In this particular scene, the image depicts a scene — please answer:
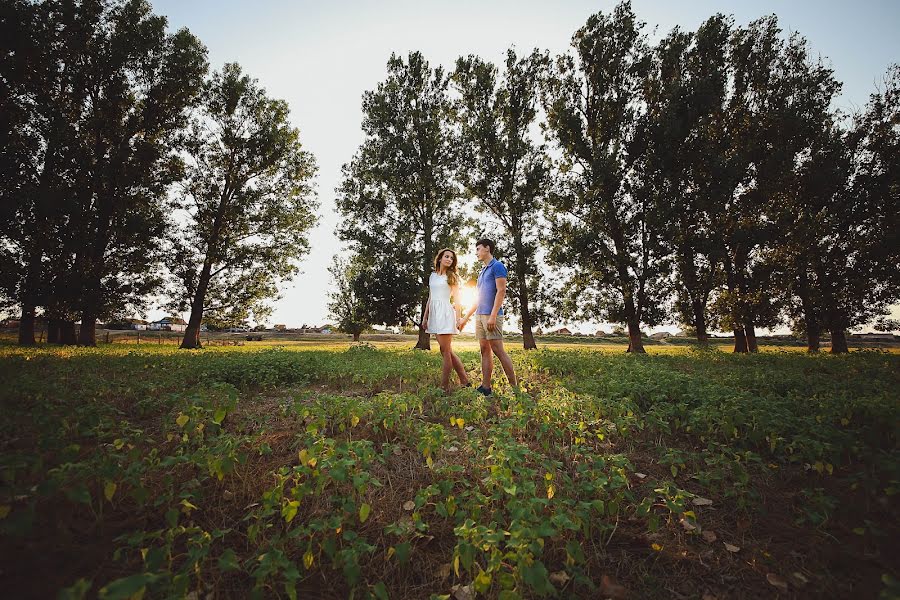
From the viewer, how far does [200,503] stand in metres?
3.05

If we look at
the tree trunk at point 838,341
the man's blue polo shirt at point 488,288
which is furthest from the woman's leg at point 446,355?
the tree trunk at point 838,341

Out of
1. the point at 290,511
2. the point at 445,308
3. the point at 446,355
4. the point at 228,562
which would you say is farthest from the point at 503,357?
the point at 228,562

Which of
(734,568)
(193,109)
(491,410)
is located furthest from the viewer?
(193,109)

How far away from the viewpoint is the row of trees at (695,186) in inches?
711

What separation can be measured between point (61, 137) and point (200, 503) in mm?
24324

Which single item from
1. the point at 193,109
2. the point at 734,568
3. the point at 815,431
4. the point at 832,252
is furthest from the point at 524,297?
the point at 193,109

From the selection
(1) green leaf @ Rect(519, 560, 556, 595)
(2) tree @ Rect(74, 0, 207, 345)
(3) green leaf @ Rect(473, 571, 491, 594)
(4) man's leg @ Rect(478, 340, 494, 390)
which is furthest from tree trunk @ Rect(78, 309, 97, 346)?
(1) green leaf @ Rect(519, 560, 556, 595)

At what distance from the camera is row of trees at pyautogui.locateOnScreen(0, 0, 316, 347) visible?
672 inches

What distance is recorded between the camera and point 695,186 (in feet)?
63.1

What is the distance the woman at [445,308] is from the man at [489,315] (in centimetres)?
52

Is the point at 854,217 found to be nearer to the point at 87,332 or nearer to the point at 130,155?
the point at 130,155

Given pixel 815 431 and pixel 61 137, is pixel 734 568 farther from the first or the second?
pixel 61 137

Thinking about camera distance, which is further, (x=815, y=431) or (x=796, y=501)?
(x=815, y=431)

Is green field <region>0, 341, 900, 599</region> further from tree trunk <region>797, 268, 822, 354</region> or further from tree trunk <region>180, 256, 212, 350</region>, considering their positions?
tree trunk <region>180, 256, 212, 350</region>
